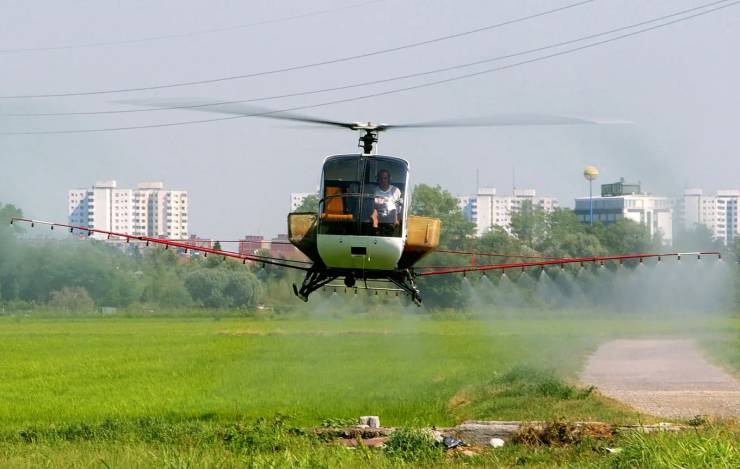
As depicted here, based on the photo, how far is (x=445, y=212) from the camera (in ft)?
211

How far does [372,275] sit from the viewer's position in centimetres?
2858

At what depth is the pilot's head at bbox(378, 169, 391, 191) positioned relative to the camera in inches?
1057

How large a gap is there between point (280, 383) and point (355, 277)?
1323 cm

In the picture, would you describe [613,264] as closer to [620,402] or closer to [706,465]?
[620,402]

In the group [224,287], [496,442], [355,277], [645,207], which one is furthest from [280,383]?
[224,287]

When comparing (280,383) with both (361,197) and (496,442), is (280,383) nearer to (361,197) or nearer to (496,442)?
(361,197)

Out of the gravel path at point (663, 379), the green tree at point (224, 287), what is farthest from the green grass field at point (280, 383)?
the green tree at point (224, 287)

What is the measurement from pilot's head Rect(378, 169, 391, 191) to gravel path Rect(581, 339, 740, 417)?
9.63 meters

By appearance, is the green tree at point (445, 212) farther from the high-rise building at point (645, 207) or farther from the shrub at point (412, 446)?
the shrub at point (412, 446)

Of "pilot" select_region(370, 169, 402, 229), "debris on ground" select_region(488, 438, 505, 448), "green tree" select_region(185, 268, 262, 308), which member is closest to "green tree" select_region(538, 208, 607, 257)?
"green tree" select_region(185, 268, 262, 308)

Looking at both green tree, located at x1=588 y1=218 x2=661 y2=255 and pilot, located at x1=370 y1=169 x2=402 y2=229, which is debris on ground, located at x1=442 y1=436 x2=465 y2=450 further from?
green tree, located at x1=588 y1=218 x2=661 y2=255

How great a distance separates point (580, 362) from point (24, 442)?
25140 millimetres

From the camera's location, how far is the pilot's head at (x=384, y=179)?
2684cm

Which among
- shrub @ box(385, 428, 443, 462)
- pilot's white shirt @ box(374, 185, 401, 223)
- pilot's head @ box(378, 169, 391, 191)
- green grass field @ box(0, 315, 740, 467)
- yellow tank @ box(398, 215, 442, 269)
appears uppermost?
pilot's head @ box(378, 169, 391, 191)
